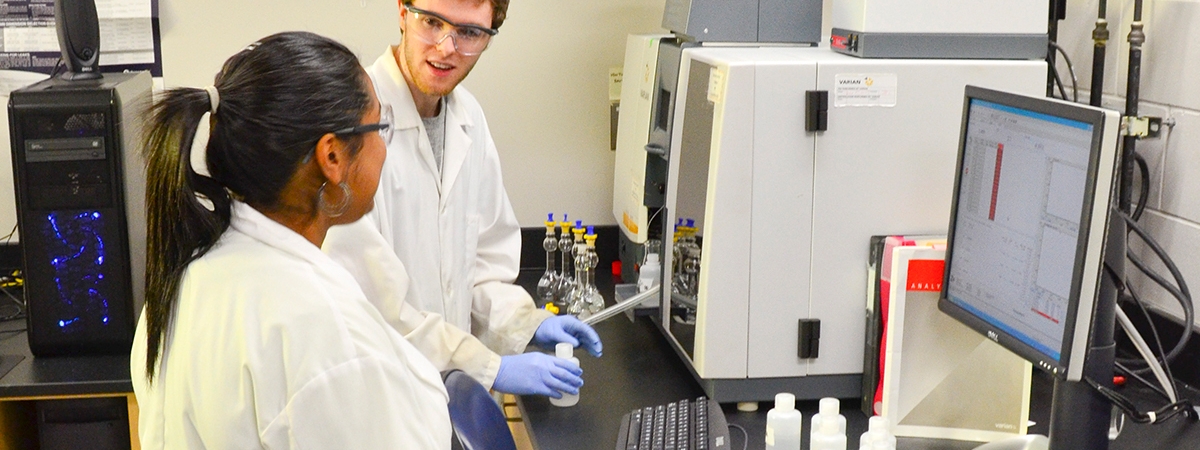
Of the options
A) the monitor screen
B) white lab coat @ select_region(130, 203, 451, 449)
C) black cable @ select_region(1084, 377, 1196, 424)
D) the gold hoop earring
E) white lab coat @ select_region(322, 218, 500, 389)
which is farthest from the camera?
white lab coat @ select_region(322, 218, 500, 389)

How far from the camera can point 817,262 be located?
5.34ft

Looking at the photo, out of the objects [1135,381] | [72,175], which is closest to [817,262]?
[1135,381]

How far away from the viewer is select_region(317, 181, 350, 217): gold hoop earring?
1.07 meters

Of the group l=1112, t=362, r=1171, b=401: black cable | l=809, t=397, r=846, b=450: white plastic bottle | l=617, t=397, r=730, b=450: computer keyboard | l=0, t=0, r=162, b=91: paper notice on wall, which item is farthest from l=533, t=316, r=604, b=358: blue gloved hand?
l=0, t=0, r=162, b=91: paper notice on wall

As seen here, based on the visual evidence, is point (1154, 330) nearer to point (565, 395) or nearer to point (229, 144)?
point (565, 395)

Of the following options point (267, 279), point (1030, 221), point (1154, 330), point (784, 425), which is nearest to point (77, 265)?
point (267, 279)

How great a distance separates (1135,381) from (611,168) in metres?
1.33

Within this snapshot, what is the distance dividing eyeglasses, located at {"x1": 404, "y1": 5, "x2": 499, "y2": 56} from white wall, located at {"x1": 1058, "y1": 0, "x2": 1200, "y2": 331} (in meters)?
1.10

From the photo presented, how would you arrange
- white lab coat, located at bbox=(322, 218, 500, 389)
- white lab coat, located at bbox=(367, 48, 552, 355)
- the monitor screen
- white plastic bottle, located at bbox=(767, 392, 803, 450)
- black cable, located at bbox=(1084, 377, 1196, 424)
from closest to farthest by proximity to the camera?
the monitor screen, black cable, located at bbox=(1084, 377, 1196, 424), white plastic bottle, located at bbox=(767, 392, 803, 450), white lab coat, located at bbox=(322, 218, 500, 389), white lab coat, located at bbox=(367, 48, 552, 355)

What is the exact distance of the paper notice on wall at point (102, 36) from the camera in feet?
7.92

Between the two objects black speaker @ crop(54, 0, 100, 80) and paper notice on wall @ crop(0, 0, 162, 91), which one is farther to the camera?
paper notice on wall @ crop(0, 0, 162, 91)

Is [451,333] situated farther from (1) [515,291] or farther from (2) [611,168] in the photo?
(2) [611,168]

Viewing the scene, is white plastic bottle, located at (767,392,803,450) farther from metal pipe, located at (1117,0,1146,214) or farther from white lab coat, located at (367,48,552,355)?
metal pipe, located at (1117,0,1146,214)

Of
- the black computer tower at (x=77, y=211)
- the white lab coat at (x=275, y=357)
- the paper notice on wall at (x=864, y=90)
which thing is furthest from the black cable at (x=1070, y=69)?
the black computer tower at (x=77, y=211)
